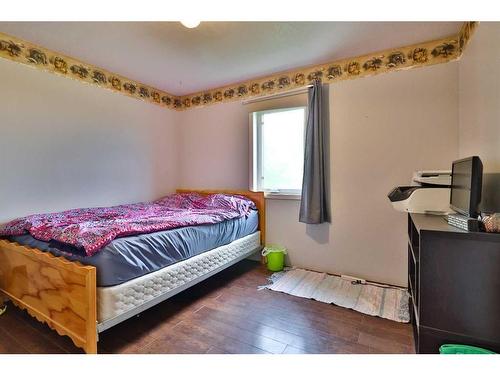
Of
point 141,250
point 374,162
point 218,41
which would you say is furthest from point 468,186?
point 218,41

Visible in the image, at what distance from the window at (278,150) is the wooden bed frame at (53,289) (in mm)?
2063

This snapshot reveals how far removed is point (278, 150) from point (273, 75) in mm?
882

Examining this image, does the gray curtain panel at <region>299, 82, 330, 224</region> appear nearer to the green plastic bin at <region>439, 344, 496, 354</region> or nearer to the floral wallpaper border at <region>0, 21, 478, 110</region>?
the floral wallpaper border at <region>0, 21, 478, 110</region>

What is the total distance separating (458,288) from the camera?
42.3 inches

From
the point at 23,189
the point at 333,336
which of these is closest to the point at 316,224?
the point at 333,336

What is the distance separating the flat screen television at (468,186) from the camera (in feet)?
3.79

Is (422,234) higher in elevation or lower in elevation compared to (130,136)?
lower

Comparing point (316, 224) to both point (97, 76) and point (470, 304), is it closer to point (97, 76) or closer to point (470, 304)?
point (470, 304)

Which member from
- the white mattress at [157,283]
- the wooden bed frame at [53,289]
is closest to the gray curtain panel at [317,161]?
the white mattress at [157,283]

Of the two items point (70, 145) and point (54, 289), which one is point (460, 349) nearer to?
point (54, 289)

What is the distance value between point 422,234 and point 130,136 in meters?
3.12

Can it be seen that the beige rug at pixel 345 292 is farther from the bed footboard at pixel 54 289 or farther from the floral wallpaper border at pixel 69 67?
the floral wallpaper border at pixel 69 67

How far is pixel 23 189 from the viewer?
2172 millimetres

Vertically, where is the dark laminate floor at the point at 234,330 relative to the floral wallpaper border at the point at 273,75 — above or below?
below
